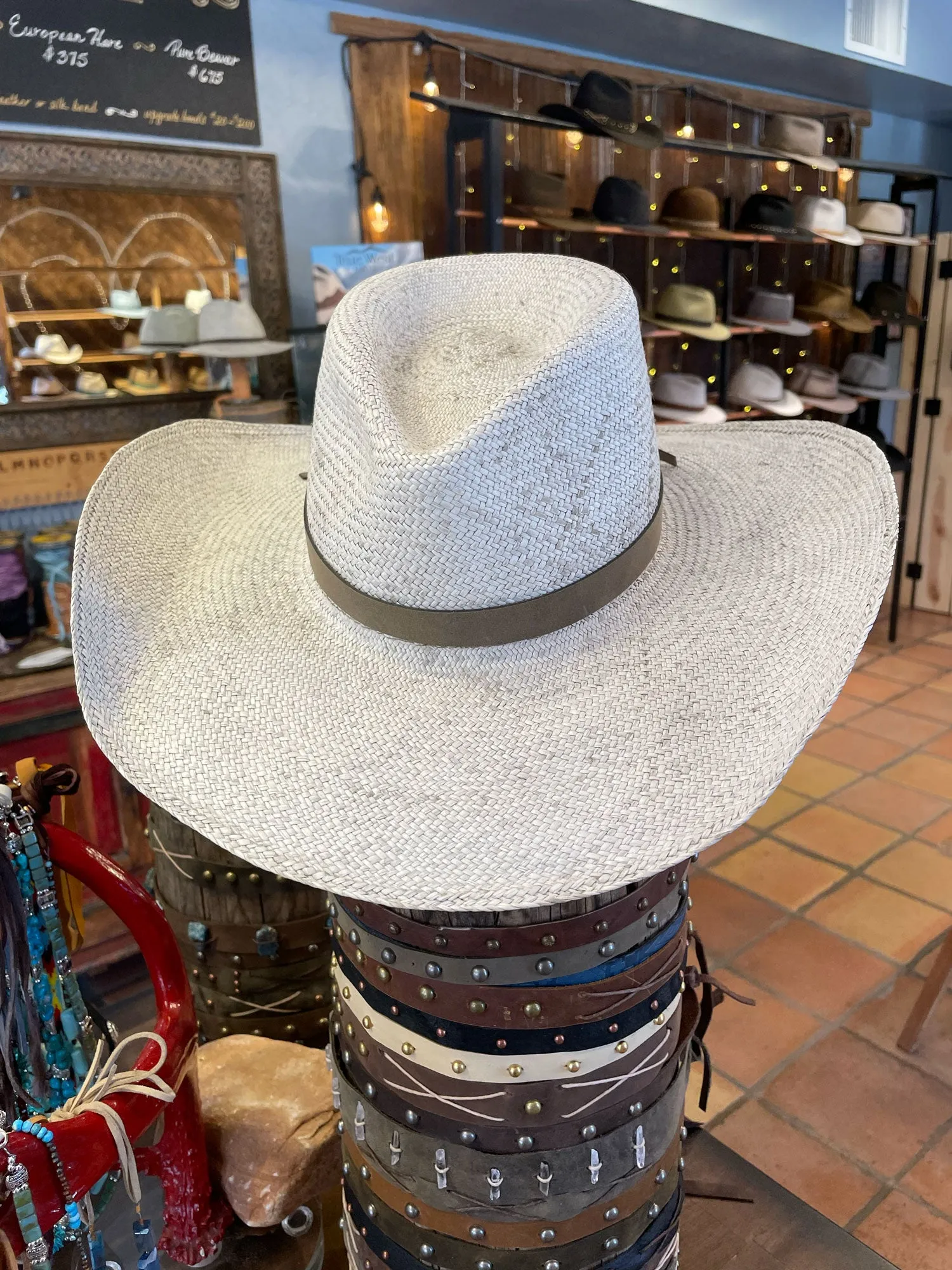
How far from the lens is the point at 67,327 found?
8.37ft

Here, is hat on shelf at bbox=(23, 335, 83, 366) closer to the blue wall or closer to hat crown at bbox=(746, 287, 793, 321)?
Answer: the blue wall

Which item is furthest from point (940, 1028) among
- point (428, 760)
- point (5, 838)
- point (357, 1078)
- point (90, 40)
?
point (90, 40)

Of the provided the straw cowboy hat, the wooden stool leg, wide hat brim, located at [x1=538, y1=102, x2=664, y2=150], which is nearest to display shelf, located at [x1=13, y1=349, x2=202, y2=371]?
wide hat brim, located at [x1=538, y1=102, x2=664, y2=150]

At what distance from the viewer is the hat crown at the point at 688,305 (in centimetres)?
379

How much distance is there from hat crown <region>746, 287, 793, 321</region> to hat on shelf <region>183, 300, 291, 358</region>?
2.61 meters

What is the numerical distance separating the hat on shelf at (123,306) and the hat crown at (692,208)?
232cm

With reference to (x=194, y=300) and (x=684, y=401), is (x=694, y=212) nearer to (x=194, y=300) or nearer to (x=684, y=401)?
(x=684, y=401)

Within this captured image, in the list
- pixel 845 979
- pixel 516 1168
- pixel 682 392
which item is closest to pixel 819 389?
pixel 682 392

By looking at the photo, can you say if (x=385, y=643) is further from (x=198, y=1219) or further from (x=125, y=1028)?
(x=125, y=1028)

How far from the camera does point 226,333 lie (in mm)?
2598

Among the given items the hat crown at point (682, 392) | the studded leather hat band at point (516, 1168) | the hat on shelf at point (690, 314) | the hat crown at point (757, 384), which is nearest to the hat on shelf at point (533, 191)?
the hat on shelf at point (690, 314)

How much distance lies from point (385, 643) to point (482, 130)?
2595 millimetres

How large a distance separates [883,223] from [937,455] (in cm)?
125

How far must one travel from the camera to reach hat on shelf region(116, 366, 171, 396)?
8.71ft
